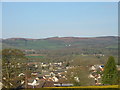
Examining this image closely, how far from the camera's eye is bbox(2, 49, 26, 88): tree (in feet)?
21.8

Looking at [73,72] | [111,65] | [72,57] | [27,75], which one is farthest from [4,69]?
[72,57]

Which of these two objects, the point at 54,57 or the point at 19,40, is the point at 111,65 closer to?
the point at 54,57

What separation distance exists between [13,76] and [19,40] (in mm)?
3548

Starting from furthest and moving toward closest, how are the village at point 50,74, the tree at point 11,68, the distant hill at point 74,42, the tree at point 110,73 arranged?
the distant hill at point 74,42, the tree at point 110,73, the village at point 50,74, the tree at point 11,68

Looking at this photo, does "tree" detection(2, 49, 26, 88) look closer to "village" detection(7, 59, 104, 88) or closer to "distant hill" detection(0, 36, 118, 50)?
"village" detection(7, 59, 104, 88)

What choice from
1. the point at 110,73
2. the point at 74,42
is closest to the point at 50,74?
the point at 110,73

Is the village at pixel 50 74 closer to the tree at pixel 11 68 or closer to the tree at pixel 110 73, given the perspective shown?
the tree at pixel 11 68

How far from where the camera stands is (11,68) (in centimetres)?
679

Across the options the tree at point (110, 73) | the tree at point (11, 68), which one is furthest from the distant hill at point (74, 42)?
the tree at point (11, 68)

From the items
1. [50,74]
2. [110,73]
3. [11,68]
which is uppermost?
[11,68]

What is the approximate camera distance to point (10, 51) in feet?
23.5

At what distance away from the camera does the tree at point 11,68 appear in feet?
21.8

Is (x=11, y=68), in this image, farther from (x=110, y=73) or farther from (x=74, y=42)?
(x=74, y=42)

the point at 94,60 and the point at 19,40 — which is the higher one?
the point at 19,40
